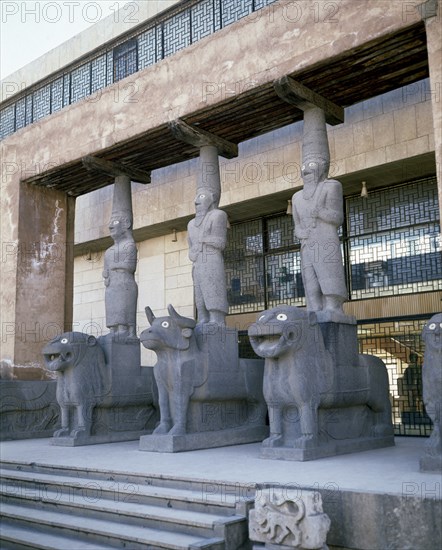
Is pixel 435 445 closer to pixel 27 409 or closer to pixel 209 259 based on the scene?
pixel 209 259

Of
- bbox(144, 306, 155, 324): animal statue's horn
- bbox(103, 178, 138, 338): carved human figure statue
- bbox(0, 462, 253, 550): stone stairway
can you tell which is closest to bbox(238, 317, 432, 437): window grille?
bbox(103, 178, 138, 338): carved human figure statue

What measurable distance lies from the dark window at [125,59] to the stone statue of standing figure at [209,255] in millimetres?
3620

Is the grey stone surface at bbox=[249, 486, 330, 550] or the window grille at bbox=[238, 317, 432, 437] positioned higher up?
the window grille at bbox=[238, 317, 432, 437]

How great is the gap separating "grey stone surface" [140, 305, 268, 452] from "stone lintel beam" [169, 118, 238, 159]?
291 centimetres

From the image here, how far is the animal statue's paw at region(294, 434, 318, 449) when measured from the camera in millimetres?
7026

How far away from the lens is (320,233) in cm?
827

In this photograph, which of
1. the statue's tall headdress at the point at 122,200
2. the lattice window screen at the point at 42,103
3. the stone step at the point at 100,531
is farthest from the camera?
the lattice window screen at the point at 42,103

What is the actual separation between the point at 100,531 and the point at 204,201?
5261 millimetres

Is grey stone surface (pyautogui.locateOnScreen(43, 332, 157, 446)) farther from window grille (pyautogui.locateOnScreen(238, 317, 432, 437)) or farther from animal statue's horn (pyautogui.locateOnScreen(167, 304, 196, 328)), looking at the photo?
window grille (pyautogui.locateOnScreen(238, 317, 432, 437))

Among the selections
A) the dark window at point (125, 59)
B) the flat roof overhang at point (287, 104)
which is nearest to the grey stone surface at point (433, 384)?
the flat roof overhang at point (287, 104)

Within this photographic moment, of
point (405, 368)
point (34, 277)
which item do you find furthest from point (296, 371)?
point (34, 277)

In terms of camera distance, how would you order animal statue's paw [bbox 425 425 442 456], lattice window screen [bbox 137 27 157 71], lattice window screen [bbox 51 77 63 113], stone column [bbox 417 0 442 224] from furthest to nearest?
lattice window screen [bbox 51 77 63 113] < lattice window screen [bbox 137 27 157 71] < stone column [bbox 417 0 442 224] < animal statue's paw [bbox 425 425 442 456]

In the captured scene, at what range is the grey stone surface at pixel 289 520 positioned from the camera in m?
4.47

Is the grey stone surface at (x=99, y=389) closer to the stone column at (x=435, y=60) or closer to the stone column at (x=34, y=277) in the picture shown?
the stone column at (x=34, y=277)
